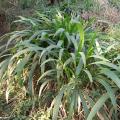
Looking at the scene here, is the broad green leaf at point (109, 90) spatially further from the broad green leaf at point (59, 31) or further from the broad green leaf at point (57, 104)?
the broad green leaf at point (59, 31)

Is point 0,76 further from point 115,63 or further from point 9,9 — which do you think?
point 9,9

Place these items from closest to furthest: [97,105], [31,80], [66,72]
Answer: [97,105]
[66,72]
[31,80]

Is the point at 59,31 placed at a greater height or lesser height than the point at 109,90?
greater

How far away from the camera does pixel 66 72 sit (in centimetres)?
339

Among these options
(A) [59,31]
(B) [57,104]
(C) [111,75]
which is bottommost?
(B) [57,104]

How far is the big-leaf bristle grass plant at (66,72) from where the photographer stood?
10.3 feet

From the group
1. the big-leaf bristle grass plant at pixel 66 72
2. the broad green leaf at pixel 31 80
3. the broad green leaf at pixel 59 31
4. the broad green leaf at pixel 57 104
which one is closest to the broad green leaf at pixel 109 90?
the big-leaf bristle grass plant at pixel 66 72

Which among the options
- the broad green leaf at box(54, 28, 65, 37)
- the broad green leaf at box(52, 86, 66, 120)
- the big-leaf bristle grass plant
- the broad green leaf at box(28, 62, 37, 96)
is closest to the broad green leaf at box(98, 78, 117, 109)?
the big-leaf bristle grass plant

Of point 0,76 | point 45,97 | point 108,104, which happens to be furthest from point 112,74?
point 0,76

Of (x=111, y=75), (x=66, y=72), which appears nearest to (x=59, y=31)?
(x=66, y=72)

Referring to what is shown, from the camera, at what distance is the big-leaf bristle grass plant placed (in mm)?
3133

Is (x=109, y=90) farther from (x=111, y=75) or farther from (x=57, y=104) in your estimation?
(x=57, y=104)

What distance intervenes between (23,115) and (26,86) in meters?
0.41

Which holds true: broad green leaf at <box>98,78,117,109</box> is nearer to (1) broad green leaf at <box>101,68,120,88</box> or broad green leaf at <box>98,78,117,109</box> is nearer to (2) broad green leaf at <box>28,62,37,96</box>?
(1) broad green leaf at <box>101,68,120,88</box>
